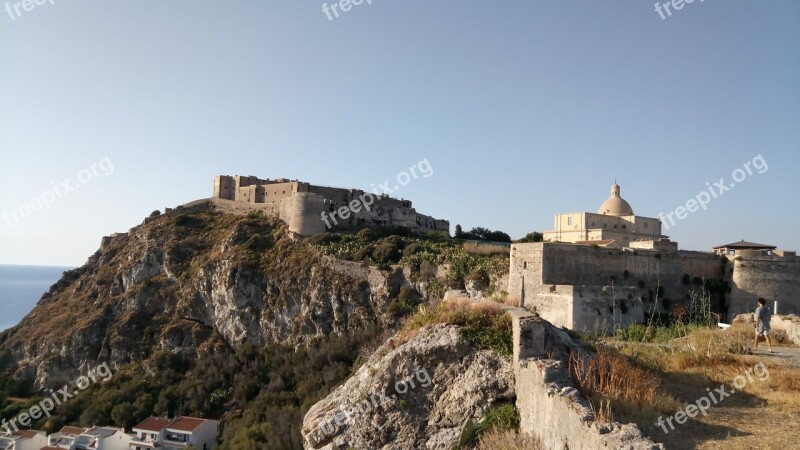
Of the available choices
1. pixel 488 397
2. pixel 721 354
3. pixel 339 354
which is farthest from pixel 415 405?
pixel 339 354

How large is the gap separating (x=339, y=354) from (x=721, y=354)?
27.4 m

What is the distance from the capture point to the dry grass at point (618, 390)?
5.78 m

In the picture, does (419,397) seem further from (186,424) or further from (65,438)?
(65,438)

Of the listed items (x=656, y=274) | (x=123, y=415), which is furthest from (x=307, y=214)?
(x=656, y=274)

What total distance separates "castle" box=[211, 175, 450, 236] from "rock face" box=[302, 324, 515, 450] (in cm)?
3662

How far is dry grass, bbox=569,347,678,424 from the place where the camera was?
578 centimetres

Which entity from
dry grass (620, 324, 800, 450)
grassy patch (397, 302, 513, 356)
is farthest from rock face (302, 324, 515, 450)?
dry grass (620, 324, 800, 450)

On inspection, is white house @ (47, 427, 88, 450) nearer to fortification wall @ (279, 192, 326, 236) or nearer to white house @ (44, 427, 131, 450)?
white house @ (44, 427, 131, 450)

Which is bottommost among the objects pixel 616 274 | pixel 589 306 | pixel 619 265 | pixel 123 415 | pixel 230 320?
pixel 123 415

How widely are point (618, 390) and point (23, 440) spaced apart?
124 ft

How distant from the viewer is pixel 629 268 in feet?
86.4

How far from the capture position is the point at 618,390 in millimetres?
6133

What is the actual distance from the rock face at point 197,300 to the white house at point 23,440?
27.3 ft

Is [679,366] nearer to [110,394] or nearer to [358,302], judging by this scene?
[358,302]
